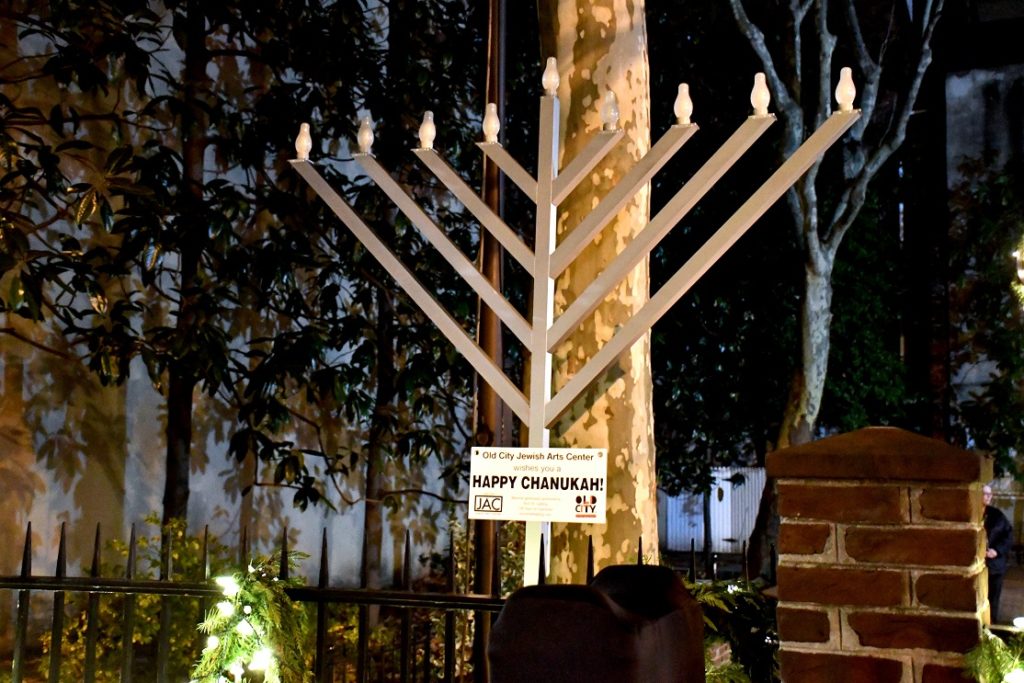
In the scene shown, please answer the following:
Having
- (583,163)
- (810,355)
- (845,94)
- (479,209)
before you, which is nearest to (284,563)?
(479,209)

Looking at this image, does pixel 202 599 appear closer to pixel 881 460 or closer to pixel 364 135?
pixel 364 135

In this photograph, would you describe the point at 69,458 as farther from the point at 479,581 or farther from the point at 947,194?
the point at 947,194

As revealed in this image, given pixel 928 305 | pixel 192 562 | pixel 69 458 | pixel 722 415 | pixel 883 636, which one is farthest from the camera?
pixel 928 305

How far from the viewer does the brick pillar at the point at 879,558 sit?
7.48 ft

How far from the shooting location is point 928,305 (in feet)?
46.5

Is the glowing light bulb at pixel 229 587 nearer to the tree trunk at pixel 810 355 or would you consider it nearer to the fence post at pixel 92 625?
the fence post at pixel 92 625

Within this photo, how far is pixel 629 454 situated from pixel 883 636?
58.2 inches

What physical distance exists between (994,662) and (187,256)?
487 centimetres

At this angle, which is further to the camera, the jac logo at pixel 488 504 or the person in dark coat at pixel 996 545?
the person in dark coat at pixel 996 545

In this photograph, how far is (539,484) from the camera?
302 cm

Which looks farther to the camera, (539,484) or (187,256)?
(187,256)

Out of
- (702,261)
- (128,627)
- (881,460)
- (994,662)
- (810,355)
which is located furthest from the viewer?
(810,355)

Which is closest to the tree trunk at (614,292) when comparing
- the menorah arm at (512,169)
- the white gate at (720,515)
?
the menorah arm at (512,169)

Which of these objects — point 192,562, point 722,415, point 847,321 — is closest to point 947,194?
point 847,321
